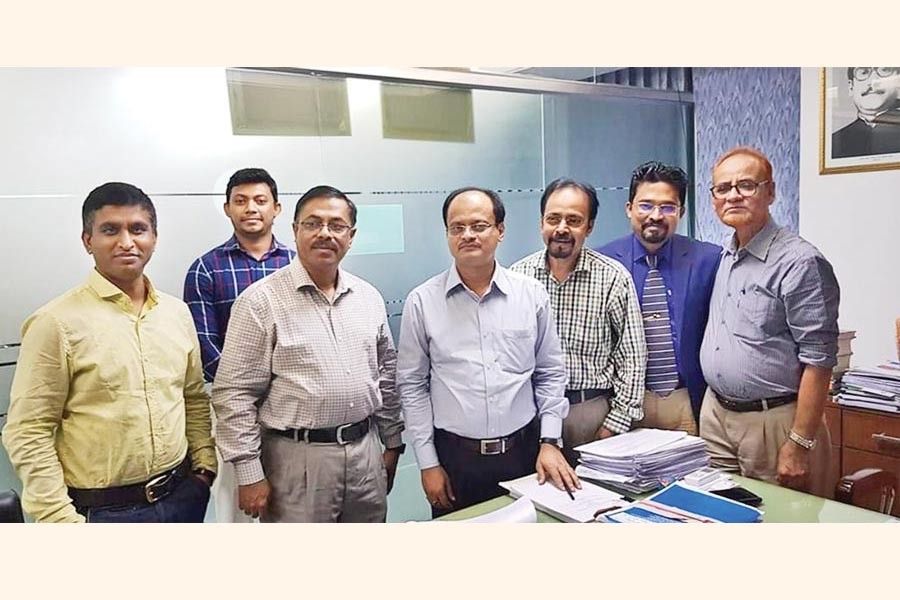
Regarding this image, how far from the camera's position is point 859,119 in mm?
1918

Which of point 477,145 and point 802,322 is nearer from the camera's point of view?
point 802,322

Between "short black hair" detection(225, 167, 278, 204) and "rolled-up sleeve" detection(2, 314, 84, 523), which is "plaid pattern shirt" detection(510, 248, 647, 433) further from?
"rolled-up sleeve" detection(2, 314, 84, 523)

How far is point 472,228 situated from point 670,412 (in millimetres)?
818

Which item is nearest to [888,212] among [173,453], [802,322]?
[802,322]

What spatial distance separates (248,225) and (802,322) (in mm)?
1538

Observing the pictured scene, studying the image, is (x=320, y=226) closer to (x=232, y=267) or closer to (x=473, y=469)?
(x=232, y=267)

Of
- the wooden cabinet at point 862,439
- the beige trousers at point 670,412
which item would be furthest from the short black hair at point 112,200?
the wooden cabinet at point 862,439

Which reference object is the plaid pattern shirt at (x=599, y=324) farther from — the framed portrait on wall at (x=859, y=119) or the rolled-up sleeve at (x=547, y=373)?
the framed portrait on wall at (x=859, y=119)

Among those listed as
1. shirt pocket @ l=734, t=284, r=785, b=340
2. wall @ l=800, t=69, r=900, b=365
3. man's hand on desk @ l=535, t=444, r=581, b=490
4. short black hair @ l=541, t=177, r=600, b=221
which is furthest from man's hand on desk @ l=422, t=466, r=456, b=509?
wall @ l=800, t=69, r=900, b=365

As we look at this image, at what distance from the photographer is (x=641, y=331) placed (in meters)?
2.04

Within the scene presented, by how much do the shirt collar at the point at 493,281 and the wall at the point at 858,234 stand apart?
850mm

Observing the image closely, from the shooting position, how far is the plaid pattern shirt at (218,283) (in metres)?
1.77

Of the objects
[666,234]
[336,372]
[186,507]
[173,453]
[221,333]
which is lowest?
[186,507]

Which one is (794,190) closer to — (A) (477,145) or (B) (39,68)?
(A) (477,145)
